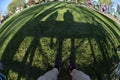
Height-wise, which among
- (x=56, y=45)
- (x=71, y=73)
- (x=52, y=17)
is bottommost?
(x=71, y=73)

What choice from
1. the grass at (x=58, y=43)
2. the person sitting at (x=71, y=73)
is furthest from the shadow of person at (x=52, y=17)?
the person sitting at (x=71, y=73)

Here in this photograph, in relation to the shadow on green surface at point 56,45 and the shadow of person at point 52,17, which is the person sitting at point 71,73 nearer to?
the shadow on green surface at point 56,45

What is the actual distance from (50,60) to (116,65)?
726mm

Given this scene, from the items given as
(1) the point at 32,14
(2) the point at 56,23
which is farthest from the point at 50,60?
(1) the point at 32,14

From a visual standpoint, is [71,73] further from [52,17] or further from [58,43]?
[52,17]

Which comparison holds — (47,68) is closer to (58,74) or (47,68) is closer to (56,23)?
(58,74)

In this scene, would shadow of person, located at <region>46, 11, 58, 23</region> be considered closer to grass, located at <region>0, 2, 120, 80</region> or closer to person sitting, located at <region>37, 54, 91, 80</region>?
grass, located at <region>0, 2, 120, 80</region>

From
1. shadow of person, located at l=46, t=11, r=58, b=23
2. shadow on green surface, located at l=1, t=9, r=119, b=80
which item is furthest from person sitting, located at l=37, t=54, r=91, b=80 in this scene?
shadow of person, located at l=46, t=11, r=58, b=23

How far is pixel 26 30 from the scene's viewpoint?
14.1 ft

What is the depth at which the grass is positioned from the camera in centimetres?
412

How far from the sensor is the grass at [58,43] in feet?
13.5

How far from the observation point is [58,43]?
4145 millimetres

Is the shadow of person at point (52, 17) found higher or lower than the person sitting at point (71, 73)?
higher

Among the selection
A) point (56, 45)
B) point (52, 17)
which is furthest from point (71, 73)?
point (52, 17)
